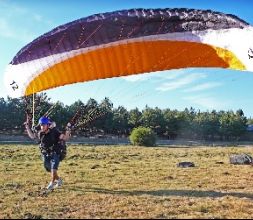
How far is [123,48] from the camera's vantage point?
12.2m

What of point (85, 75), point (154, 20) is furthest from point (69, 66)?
point (154, 20)

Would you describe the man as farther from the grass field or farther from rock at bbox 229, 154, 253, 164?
rock at bbox 229, 154, 253, 164

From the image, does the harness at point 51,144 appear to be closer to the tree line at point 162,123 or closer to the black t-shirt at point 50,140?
the black t-shirt at point 50,140

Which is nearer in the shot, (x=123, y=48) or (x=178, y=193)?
(x=178, y=193)

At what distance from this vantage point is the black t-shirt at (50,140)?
39.4 ft

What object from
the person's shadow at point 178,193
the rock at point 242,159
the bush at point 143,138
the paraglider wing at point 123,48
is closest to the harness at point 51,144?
the person's shadow at point 178,193

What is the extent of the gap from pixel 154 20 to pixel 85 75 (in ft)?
8.36

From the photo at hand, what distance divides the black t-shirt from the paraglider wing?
148 centimetres

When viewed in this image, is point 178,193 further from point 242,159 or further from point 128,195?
point 242,159

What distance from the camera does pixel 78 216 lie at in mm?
8852

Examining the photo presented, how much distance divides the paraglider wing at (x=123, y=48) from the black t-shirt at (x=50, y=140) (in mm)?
1482

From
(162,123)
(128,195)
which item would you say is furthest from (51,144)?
(162,123)

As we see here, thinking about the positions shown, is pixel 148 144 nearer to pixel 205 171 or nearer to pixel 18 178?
pixel 205 171

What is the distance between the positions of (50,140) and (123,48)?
3.07 metres
